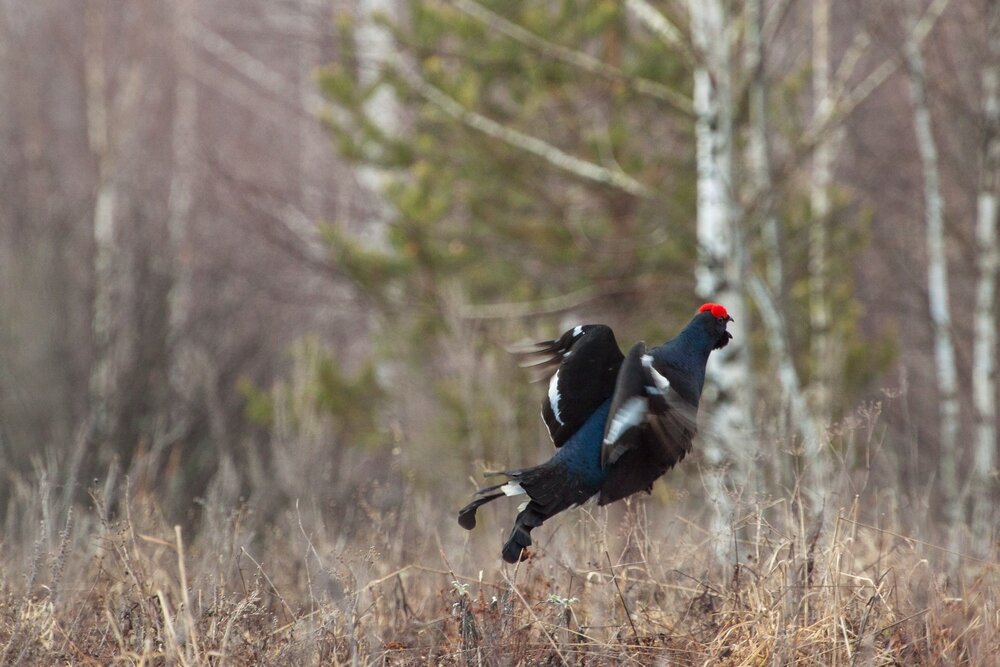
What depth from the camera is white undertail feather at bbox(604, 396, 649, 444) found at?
355 cm

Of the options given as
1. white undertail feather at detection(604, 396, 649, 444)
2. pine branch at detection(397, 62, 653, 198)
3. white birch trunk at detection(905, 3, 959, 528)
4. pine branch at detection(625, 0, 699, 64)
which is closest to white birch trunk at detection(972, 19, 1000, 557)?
white birch trunk at detection(905, 3, 959, 528)

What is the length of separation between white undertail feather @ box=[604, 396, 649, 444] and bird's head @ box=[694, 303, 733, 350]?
1.44 feet

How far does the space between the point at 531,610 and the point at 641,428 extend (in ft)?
2.49

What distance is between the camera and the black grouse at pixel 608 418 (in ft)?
11.7

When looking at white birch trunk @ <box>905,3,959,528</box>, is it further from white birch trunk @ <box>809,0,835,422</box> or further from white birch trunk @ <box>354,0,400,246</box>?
white birch trunk @ <box>354,0,400,246</box>

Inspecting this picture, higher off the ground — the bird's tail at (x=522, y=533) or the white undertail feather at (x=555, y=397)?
the white undertail feather at (x=555, y=397)

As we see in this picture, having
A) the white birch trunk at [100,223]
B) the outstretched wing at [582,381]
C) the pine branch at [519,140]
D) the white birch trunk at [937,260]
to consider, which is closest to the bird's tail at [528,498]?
the outstretched wing at [582,381]

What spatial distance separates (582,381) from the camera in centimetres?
405

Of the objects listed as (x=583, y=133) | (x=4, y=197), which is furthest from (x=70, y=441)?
(x=583, y=133)

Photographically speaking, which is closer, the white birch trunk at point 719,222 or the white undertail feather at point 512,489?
the white undertail feather at point 512,489

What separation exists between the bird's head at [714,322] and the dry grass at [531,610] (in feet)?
1.89

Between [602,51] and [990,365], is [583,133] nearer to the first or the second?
[602,51]

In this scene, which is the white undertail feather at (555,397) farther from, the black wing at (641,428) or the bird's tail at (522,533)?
the bird's tail at (522,533)

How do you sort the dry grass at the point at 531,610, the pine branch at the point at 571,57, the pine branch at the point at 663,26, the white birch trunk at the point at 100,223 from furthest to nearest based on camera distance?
the white birch trunk at the point at 100,223 → the pine branch at the point at 571,57 → the pine branch at the point at 663,26 → the dry grass at the point at 531,610
